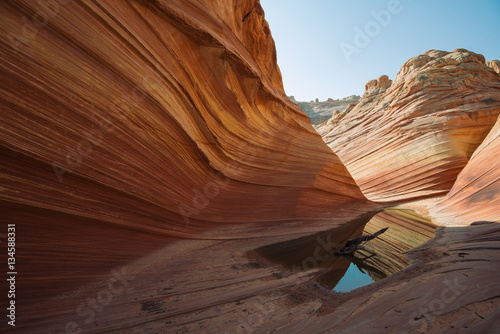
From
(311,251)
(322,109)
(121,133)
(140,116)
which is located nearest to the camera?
(121,133)

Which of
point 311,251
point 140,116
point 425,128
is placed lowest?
point 311,251

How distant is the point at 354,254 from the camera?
15.0 feet

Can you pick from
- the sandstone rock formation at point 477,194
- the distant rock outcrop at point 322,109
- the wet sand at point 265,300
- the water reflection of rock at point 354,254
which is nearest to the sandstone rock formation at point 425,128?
the sandstone rock formation at point 477,194

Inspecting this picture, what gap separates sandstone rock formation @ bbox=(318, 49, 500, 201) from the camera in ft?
30.3

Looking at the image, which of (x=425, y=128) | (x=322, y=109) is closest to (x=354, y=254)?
(x=425, y=128)

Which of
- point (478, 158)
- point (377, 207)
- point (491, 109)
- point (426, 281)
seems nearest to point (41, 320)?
point (426, 281)

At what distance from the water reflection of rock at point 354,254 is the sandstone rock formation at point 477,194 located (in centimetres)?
75

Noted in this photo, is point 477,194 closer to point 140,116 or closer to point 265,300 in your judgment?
point 265,300

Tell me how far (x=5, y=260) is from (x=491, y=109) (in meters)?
15.5

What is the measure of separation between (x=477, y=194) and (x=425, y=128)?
491cm

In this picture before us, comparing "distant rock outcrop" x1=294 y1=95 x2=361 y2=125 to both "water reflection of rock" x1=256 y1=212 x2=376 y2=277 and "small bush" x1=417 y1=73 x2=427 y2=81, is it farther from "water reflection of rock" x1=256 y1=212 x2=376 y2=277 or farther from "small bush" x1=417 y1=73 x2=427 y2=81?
"water reflection of rock" x1=256 y1=212 x2=376 y2=277

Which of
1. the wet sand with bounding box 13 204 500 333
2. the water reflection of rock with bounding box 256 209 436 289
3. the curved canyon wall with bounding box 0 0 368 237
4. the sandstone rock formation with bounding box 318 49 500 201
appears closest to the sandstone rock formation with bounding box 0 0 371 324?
the curved canyon wall with bounding box 0 0 368 237

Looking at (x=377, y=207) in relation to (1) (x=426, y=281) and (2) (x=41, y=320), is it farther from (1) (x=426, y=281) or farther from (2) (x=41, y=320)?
(2) (x=41, y=320)

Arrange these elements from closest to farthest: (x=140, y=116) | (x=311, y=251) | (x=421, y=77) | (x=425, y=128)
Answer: (x=140, y=116) < (x=311, y=251) < (x=425, y=128) < (x=421, y=77)
